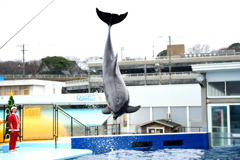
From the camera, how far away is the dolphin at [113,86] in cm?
830

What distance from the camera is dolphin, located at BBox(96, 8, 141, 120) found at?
830 centimetres

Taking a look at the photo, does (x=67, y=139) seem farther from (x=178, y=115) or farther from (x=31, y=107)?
(x=178, y=115)

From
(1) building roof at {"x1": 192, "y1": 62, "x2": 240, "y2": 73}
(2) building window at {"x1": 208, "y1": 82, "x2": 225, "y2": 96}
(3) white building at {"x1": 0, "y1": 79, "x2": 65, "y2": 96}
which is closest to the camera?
(1) building roof at {"x1": 192, "y1": 62, "x2": 240, "y2": 73}

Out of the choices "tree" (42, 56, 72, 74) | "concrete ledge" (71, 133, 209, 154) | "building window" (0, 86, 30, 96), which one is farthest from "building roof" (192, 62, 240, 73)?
"tree" (42, 56, 72, 74)

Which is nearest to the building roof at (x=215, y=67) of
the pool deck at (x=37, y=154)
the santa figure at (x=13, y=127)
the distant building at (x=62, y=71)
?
the pool deck at (x=37, y=154)

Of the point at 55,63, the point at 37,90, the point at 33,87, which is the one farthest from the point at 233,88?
the point at 55,63

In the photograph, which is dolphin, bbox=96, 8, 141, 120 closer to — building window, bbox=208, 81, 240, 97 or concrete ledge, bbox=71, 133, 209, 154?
concrete ledge, bbox=71, 133, 209, 154

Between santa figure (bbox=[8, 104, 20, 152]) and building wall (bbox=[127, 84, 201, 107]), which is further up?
building wall (bbox=[127, 84, 201, 107])

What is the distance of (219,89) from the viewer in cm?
1516

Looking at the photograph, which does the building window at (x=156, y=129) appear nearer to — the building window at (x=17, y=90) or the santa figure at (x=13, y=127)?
the santa figure at (x=13, y=127)

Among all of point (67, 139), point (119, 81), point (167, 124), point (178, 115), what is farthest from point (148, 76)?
point (119, 81)

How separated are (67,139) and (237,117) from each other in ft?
24.9

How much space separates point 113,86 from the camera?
8.53m

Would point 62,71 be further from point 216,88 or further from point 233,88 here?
point 233,88
